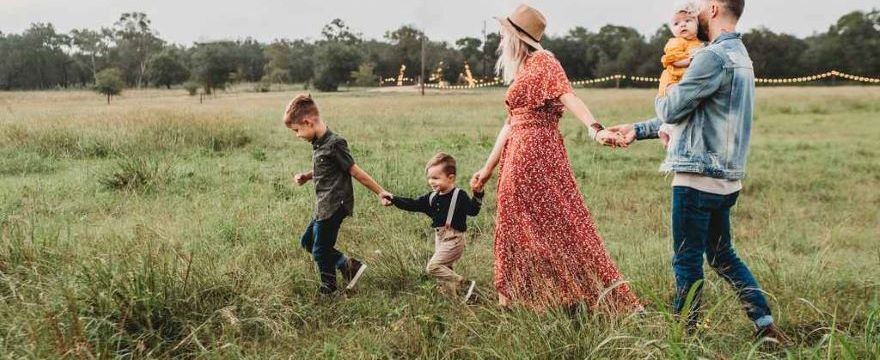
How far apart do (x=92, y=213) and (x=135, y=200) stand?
0.56 meters

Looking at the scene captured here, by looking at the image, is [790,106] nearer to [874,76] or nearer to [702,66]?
[702,66]

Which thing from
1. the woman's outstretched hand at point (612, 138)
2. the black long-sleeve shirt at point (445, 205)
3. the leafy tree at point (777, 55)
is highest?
the leafy tree at point (777, 55)

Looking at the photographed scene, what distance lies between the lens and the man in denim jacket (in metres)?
3.09

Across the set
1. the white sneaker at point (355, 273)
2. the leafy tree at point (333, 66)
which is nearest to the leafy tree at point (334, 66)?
the leafy tree at point (333, 66)

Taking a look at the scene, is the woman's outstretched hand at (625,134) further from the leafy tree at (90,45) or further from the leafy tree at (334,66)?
the leafy tree at (90,45)

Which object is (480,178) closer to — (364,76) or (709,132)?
(709,132)

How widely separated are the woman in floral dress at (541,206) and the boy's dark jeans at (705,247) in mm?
446

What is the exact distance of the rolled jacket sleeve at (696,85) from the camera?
3.07 meters

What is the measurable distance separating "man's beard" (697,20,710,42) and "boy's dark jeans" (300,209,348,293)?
2.39 metres

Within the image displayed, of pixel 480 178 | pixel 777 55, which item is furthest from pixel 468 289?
pixel 777 55

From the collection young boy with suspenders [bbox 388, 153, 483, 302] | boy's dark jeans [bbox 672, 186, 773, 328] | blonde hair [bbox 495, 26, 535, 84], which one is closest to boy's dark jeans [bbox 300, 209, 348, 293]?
young boy with suspenders [bbox 388, 153, 483, 302]

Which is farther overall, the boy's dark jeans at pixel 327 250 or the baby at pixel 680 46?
the boy's dark jeans at pixel 327 250

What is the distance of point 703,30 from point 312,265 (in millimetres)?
3022

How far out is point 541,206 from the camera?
12.6 ft
